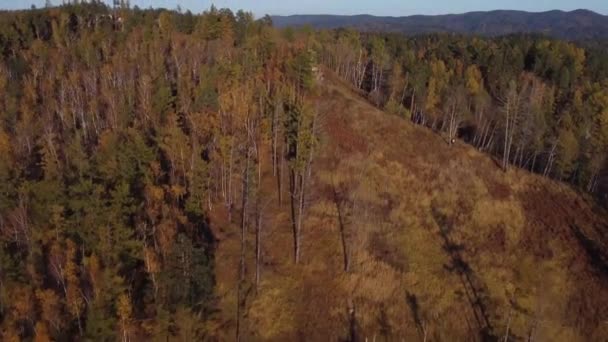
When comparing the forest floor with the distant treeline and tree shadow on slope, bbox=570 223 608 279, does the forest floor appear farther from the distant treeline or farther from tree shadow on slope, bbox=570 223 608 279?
the distant treeline

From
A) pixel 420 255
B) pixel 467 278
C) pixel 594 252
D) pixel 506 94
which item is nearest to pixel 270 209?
pixel 420 255

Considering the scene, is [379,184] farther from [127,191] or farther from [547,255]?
[127,191]

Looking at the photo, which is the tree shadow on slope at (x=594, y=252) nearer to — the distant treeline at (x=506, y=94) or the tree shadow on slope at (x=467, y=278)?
the tree shadow on slope at (x=467, y=278)

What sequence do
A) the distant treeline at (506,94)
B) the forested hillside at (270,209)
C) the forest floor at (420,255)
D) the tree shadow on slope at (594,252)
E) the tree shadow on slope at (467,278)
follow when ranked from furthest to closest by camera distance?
the distant treeline at (506,94) → the tree shadow on slope at (594,252) → the tree shadow on slope at (467,278) → the forest floor at (420,255) → the forested hillside at (270,209)

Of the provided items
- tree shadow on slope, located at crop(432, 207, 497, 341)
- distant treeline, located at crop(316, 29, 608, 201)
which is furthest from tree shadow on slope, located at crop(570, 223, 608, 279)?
distant treeline, located at crop(316, 29, 608, 201)

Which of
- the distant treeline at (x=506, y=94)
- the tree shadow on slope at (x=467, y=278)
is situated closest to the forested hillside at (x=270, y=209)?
the tree shadow on slope at (x=467, y=278)

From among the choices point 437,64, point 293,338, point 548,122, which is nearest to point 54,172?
point 293,338
